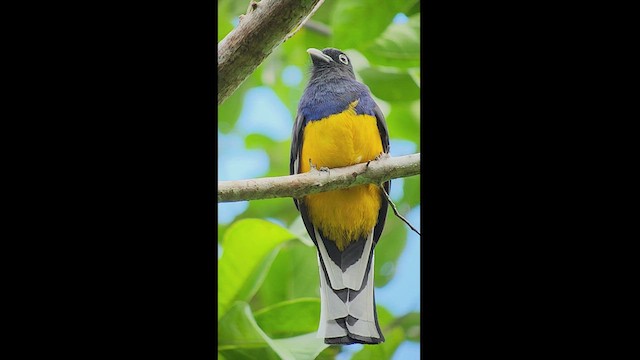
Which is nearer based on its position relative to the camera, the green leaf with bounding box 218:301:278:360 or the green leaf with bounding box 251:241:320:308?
the green leaf with bounding box 218:301:278:360

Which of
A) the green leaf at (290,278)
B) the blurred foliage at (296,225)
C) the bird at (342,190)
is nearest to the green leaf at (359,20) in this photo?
the blurred foliage at (296,225)

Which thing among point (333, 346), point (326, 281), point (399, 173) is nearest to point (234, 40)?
point (399, 173)

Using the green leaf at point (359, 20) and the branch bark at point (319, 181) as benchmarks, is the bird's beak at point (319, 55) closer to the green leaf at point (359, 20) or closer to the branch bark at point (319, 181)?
the green leaf at point (359, 20)

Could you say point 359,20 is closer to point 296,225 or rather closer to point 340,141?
point 340,141

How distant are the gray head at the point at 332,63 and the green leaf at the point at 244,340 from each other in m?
0.76

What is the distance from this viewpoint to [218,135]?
2207 millimetres

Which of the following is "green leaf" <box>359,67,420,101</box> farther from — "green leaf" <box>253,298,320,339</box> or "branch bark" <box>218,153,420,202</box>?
"green leaf" <box>253,298,320,339</box>

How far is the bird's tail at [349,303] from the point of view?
2.22 m

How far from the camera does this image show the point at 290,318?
7.27ft

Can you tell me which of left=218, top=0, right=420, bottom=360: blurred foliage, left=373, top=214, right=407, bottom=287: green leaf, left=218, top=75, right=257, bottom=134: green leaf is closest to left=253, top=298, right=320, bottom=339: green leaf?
Answer: left=218, top=0, right=420, bottom=360: blurred foliage

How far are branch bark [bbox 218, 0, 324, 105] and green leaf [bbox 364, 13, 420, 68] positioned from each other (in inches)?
11.4

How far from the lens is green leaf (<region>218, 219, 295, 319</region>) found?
7.17ft

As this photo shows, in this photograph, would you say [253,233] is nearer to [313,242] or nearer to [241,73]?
[313,242]

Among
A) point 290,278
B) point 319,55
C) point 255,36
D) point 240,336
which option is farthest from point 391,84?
point 240,336
